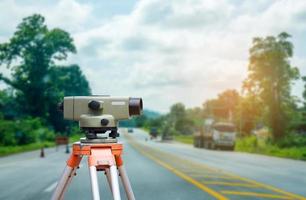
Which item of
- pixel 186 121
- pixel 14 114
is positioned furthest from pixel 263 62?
pixel 186 121

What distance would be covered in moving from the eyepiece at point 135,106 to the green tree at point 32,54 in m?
55.3

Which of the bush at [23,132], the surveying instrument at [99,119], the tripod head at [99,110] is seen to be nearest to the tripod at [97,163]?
the surveying instrument at [99,119]

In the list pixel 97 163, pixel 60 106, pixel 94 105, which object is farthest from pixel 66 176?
pixel 94 105

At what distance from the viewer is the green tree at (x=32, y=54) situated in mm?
61625

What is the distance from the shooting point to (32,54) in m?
67.6

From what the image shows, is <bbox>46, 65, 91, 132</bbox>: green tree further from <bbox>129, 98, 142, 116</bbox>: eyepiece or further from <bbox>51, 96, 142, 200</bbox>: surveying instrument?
<bbox>129, 98, 142, 116</bbox>: eyepiece

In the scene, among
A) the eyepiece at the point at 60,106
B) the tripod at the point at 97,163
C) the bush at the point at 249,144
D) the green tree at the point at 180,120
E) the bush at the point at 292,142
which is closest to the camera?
the tripod at the point at 97,163

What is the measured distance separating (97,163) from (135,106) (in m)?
0.54

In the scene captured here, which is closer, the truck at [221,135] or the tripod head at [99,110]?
the tripod head at [99,110]

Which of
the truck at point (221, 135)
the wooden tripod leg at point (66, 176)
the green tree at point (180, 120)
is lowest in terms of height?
the wooden tripod leg at point (66, 176)

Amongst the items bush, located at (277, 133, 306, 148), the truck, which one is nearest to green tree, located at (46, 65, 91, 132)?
the truck

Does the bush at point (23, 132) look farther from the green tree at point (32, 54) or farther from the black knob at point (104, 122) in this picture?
the black knob at point (104, 122)

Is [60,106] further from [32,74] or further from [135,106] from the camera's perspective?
[32,74]

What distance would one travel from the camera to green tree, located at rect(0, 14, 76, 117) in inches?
2426
